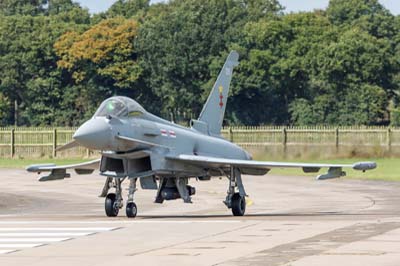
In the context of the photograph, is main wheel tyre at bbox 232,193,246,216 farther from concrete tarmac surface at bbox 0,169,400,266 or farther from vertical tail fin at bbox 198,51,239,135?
vertical tail fin at bbox 198,51,239,135

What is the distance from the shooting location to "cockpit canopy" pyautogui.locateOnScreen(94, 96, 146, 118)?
26.7 m

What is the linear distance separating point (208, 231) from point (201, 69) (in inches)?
2708

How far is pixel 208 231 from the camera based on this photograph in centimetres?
2256

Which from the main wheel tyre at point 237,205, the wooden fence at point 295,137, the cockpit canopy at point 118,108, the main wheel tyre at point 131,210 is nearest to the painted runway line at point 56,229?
the main wheel tyre at point 131,210

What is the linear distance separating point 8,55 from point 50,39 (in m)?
3.45

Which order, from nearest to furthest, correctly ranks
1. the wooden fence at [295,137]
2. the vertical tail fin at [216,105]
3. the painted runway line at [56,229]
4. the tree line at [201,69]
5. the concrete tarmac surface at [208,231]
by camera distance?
1. the concrete tarmac surface at [208,231]
2. the painted runway line at [56,229]
3. the vertical tail fin at [216,105]
4. the wooden fence at [295,137]
5. the tree line at [201,69]

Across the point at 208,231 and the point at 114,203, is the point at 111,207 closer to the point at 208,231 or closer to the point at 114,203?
the point at 114,203

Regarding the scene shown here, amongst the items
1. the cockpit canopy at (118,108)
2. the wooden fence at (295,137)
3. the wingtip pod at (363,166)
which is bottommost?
the wooden fence at (295,137)

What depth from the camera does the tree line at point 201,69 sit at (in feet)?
285

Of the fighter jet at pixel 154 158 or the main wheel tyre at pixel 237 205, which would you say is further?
the main wheel tyre at pixel 237 205

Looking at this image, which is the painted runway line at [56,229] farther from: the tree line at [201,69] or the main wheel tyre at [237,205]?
the tree line at [201,69]

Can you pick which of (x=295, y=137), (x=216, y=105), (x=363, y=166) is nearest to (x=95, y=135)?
(x=363, y=166)

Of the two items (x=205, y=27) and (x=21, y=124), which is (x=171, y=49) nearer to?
(x=205, y=27)

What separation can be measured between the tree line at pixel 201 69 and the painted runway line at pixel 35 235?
61.5 m
